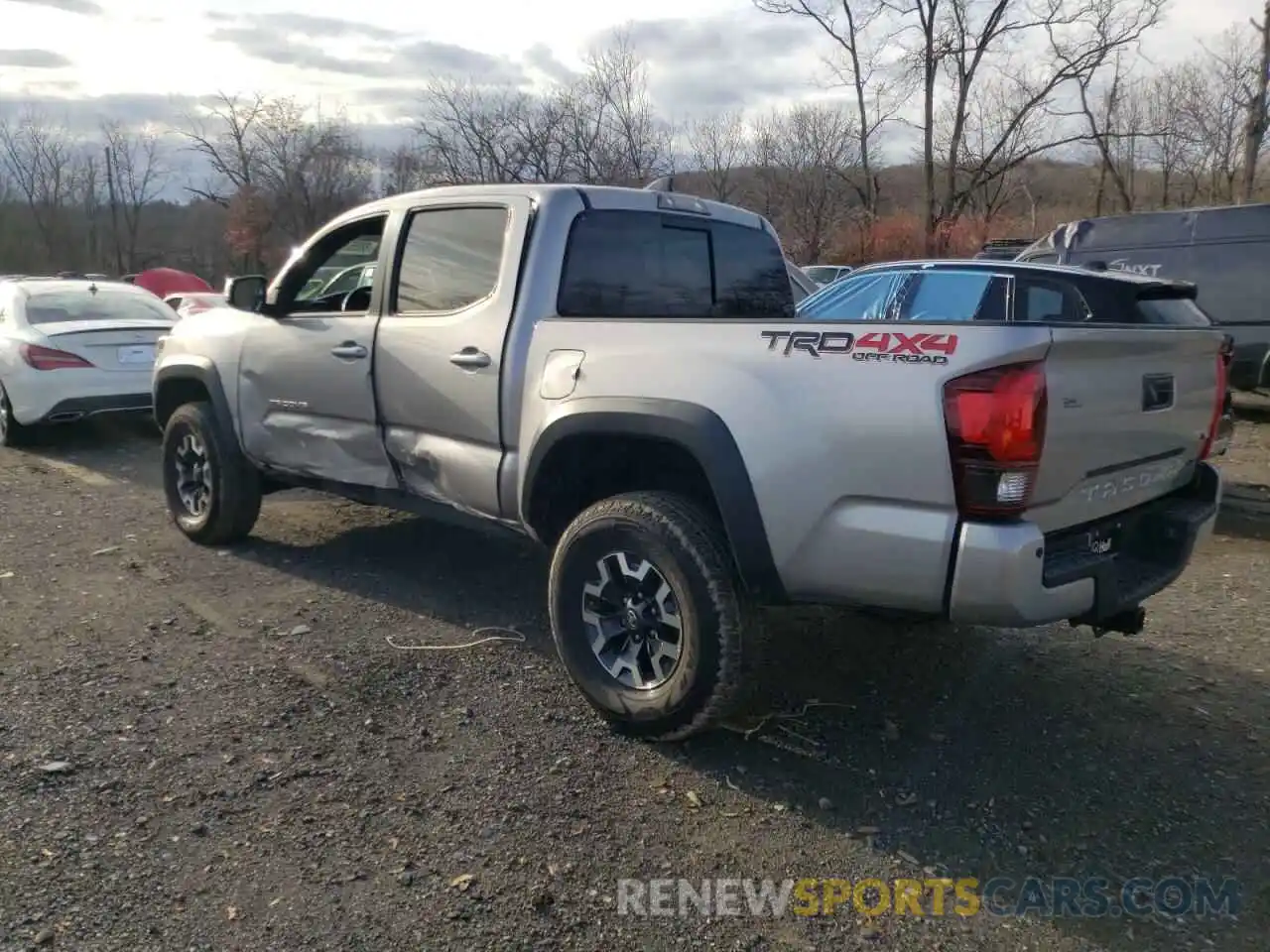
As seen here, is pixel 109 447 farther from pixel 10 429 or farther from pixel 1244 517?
pixel 1244 517

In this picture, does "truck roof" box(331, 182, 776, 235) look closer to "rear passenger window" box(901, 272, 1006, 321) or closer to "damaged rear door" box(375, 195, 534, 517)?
"damaged rear door" box(375, 195, 534, 517)

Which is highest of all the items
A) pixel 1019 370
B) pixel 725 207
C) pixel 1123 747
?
pixel 725 207

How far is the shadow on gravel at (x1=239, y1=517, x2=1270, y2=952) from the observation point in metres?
3.00

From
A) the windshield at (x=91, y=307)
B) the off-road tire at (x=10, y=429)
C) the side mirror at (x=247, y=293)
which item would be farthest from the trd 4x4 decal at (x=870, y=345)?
the off-road tire at (x=10, y=429)

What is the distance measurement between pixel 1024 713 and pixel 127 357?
793 centimetres

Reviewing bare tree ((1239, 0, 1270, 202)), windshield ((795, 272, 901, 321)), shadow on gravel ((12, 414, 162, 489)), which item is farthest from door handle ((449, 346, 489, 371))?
bare tree ((1239, 0, 1270, 202))

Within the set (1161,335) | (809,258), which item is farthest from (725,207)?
(809,258)

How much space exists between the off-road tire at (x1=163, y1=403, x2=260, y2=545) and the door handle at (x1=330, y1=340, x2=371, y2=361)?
1188mm

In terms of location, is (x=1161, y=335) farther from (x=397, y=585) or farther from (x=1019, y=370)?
(x=397, y=585)

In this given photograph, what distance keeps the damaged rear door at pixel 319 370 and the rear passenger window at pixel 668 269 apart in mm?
1121

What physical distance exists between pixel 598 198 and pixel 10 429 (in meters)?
7.27

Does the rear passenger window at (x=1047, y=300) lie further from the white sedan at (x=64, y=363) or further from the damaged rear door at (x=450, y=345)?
the white sedan at (x=64, y=363)

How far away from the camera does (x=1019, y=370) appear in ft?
9.12

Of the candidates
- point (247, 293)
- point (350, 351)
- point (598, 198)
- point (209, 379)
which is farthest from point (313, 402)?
point (598, 198)
